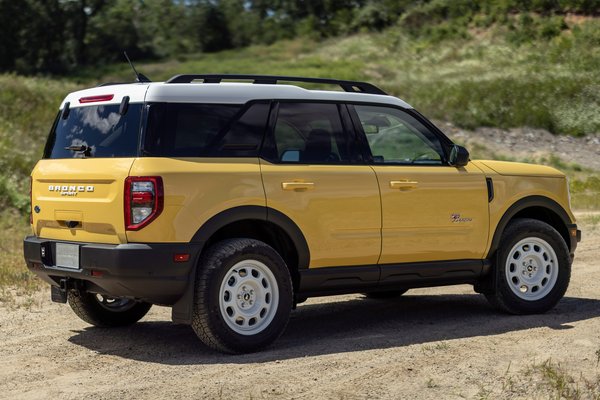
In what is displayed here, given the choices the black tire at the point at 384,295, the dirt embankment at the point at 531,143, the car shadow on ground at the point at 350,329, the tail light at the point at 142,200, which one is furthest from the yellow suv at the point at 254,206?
the dirt embankment at the point at 531,143

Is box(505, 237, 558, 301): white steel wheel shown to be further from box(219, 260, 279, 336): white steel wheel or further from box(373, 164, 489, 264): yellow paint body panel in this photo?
box(219, 260, 279, 336): white steel wheel

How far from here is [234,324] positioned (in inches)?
278

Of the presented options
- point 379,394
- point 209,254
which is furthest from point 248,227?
point 379,394

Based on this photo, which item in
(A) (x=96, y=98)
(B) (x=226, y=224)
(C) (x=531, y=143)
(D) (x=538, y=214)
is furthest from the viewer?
(C) (x=531, y=143)

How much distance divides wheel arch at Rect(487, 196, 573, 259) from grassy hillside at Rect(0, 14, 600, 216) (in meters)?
13.3

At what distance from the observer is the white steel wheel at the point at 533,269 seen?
860cm

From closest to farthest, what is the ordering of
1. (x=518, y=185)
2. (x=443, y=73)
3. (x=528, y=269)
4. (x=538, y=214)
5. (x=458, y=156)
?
(x=458, y=156)
(x=518, y=185)
(x=528, y=269)
(x=538, y=214)
(x=443, y=73)

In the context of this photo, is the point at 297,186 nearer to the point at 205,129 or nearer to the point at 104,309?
the point at 205,129

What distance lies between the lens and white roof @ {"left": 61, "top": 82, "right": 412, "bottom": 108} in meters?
6.96

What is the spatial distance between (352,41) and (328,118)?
180ft

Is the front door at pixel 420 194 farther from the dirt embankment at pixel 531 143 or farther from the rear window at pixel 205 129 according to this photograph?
the dirt embankment at pixel 531 143

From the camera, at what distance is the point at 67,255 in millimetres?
7141

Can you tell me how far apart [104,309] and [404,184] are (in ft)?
8.64

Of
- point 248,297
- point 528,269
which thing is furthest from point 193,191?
point 528,269
